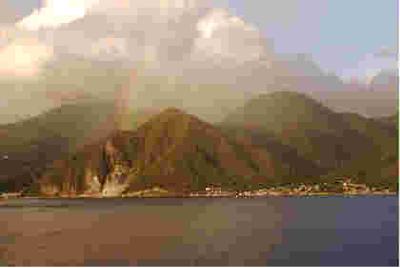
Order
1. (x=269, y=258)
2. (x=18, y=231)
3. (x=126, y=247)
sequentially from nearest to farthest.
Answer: (x=269, y=258) → (x=126, y=247) → (x=18, y=231)

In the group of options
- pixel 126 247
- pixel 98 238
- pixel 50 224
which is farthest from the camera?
pixel 50 224

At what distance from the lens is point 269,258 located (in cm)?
5622

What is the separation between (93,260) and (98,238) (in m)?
21.4

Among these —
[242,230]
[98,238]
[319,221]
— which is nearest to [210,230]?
[242,230]

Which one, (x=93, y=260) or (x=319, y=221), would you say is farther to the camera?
(x=319, y=221)

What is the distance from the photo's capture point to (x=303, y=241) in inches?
2781

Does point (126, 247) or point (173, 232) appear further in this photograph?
point (173, 232)

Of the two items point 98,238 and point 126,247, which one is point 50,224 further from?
point 126,247

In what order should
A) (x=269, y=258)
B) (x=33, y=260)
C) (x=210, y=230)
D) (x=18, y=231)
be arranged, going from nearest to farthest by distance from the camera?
(x=269, y=258) < (x=33, y=260) < (x=210, y=230) < (x=18, y=231)

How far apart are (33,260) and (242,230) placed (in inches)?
1318

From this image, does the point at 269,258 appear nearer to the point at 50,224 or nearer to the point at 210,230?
the point at 210,230

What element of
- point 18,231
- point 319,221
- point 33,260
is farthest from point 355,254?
point 18,231

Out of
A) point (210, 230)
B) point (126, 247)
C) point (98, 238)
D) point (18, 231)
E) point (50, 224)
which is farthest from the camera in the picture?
point (50, 224)

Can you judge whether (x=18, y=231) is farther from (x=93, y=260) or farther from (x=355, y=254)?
(x=355, y=254)
